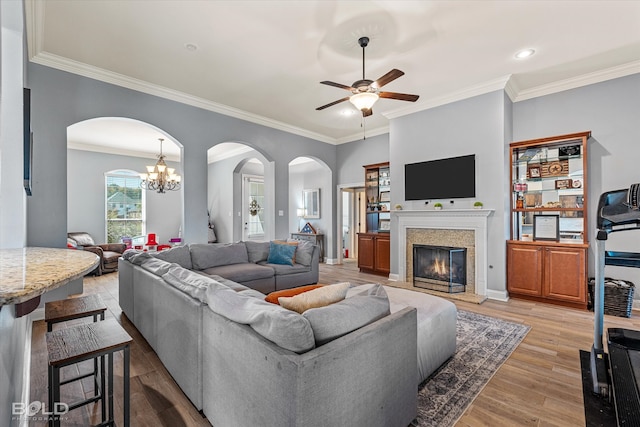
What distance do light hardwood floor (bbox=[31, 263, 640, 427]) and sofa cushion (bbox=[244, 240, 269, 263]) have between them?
1848 millimetres

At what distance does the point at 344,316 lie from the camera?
1430 mm

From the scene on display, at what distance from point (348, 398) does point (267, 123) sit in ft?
17.5

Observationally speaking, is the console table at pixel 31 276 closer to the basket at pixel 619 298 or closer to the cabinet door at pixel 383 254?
the basket at pixel 619 298

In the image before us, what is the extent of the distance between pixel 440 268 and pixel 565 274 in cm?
155

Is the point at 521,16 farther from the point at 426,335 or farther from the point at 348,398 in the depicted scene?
the point at 348,398

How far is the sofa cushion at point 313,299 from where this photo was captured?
1.60 metres

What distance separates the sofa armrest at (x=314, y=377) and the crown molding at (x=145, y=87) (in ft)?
12.6

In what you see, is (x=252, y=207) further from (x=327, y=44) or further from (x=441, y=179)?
(x=327, y=44)

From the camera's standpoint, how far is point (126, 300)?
3.24 metres

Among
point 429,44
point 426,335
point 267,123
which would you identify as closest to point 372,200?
point 267,123

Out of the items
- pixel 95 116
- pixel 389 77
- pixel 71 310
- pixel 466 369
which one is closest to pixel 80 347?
pixel 71 310

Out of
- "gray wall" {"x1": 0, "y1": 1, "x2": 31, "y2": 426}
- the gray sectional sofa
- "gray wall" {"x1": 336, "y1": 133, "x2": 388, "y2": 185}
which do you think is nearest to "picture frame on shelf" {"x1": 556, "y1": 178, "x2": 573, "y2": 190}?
"gray wall" {"x1": 336, "y1": 133, "x2": 388, "y2": 185}

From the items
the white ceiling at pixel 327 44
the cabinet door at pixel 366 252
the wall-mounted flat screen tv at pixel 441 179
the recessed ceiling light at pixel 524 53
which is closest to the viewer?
the white ceiling at pixel 327 44

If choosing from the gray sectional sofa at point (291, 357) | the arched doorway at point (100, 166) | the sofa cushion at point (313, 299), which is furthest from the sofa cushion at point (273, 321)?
the arched doorway at point (100, 166)
